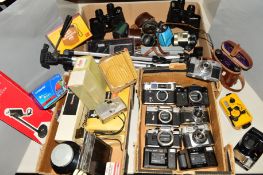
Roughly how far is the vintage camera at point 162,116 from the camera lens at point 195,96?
103mm

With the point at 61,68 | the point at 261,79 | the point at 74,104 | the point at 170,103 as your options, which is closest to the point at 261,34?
the point at 261,79

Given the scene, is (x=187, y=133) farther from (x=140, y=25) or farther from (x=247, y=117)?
(x=140, y=25)

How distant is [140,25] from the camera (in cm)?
183

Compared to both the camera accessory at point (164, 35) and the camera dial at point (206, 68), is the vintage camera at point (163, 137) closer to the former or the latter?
the camera dial at point (206, 68)

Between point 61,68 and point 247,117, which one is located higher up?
point 61,68

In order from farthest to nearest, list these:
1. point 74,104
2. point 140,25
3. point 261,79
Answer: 1. point 140,25
2. point 261,79
3. point 74,104

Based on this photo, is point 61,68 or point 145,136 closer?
point 145,136

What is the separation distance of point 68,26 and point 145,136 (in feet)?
2.59

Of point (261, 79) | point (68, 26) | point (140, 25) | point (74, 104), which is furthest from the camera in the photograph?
point (140, 25)

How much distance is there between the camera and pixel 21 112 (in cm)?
141

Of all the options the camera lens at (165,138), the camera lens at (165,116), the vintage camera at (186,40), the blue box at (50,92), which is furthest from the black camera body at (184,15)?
the blue box at (50,92)

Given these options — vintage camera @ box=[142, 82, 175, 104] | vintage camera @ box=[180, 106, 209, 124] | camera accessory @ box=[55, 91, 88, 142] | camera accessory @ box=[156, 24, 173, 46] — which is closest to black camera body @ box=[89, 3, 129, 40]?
camera accessory @ box=[156, 24, 173, 46]

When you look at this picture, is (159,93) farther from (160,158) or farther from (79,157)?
(79,157)

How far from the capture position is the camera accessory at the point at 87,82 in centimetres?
132
